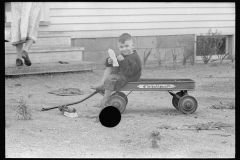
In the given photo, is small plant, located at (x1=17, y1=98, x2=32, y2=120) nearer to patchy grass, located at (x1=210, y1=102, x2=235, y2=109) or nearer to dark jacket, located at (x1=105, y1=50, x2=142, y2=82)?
dark jacket, located at (x1=105, y1=50, x2=142, y2=82)

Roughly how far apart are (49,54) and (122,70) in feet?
14.7

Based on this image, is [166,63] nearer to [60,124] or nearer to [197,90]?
[197,90]

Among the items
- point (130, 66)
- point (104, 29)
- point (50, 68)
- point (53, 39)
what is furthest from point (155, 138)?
point (104, 29)

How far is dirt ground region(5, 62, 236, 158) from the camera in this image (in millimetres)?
4168

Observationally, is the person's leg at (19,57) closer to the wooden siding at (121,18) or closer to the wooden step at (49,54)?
the wooden step at (49,54)

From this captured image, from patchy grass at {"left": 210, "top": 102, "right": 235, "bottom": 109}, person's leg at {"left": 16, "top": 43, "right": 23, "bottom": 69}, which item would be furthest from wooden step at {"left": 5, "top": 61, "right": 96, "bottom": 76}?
patchy grass at {"left": 210, "top": 102, "right": 235, "bottom": 109}

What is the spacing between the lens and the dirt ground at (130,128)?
417 cm

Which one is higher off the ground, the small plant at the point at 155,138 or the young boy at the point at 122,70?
the young boy at the point at 122,70

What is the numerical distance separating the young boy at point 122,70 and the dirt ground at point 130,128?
0.42 m

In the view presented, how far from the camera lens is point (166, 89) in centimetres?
546

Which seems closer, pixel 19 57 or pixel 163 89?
pixel 163 89

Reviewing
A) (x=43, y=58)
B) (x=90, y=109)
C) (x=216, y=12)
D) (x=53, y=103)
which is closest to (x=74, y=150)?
(x=90, y=109)

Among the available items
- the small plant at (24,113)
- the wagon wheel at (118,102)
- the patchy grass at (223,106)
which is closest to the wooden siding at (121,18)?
the patchy grass at (223,106)

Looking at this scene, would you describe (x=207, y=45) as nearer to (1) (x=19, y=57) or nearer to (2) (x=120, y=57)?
(1) (x=19, y=57)
